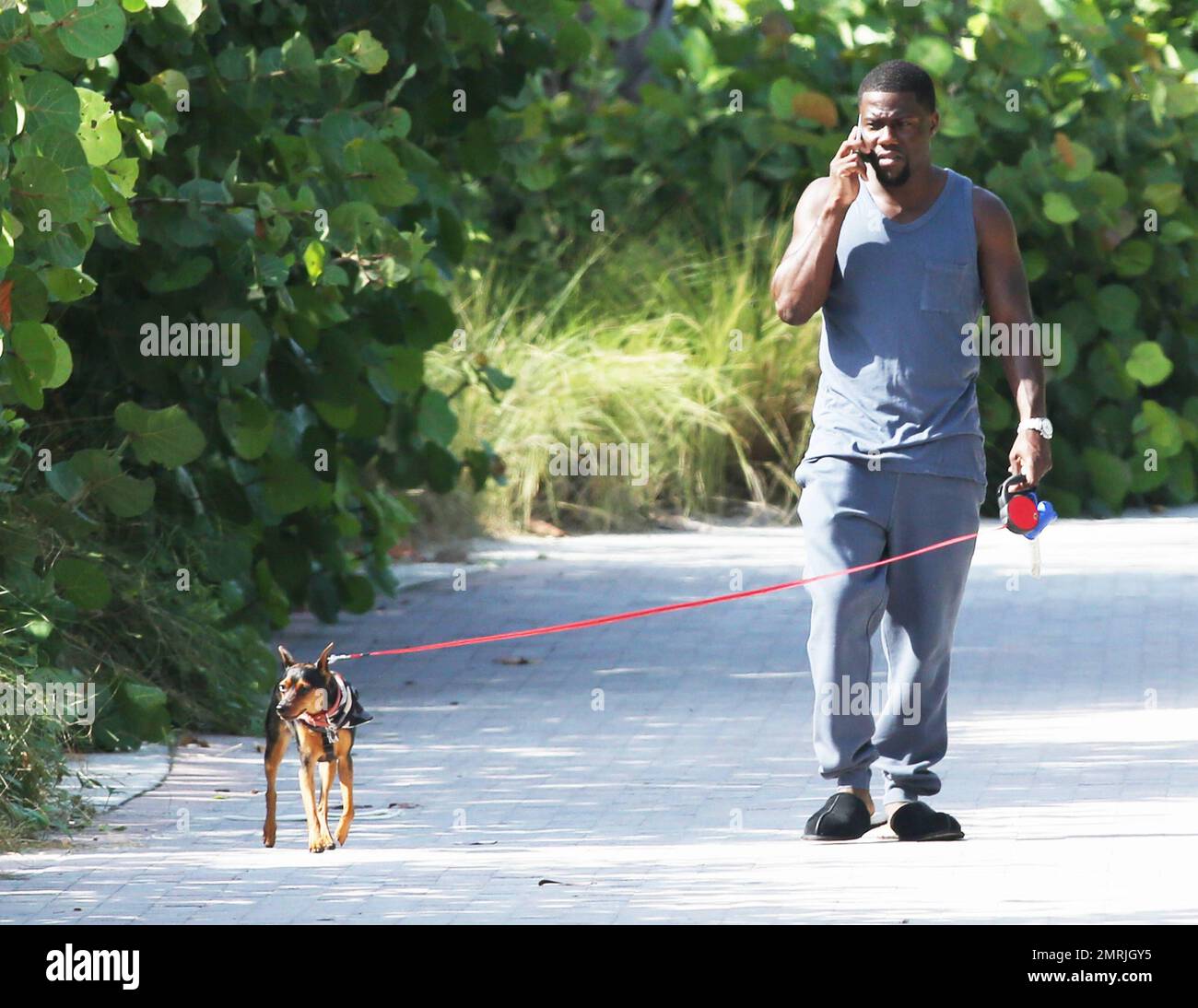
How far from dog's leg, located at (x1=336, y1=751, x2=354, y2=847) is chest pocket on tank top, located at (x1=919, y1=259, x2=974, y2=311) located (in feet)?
5.83

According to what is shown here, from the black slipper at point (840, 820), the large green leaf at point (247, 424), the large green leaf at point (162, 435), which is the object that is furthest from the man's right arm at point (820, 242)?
the large green leaf at point (247, 424)

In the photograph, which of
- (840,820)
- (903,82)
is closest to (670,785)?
(840,820)

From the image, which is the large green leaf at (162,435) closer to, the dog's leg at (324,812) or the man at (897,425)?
the dog's leg at (324,812)

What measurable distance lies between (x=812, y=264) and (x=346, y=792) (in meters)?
1.71

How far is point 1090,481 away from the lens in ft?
44.5

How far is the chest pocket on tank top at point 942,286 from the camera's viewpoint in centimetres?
563

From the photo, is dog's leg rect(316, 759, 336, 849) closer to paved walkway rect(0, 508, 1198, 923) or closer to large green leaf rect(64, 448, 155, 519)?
paved walkway rect(0, 508, 1198, 923)

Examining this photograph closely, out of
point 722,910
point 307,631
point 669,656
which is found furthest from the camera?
point 307,631

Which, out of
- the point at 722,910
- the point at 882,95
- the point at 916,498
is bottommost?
the point at 722,910

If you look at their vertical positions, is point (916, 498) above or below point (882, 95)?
below

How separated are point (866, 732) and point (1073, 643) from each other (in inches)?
144

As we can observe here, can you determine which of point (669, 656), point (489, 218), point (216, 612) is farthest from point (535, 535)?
point (216, 612)

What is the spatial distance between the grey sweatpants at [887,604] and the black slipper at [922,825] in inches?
2.6

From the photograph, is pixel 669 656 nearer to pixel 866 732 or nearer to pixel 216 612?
pixel 216 612
